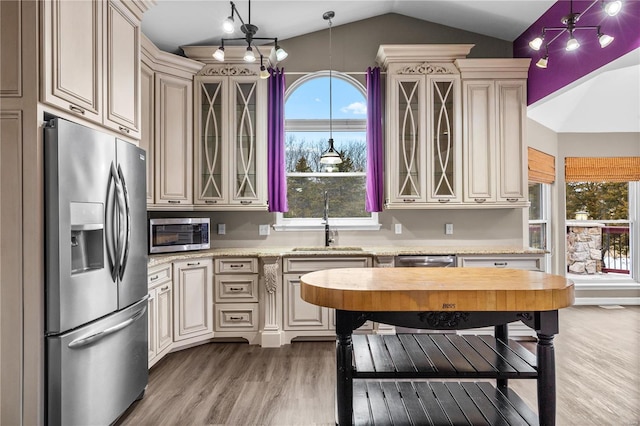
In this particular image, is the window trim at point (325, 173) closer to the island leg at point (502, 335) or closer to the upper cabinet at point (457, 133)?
the upper cabinet at point (457, 133)

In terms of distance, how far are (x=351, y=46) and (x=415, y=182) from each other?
1747 millimetres

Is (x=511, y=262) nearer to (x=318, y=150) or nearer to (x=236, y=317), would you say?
(x=318, y=150)

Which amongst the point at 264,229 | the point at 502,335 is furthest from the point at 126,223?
the point at 502,335

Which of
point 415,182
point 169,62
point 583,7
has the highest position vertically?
point 583,7


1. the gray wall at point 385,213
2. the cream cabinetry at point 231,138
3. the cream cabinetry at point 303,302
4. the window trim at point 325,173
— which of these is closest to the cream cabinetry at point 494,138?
the gray wall at point 385,213

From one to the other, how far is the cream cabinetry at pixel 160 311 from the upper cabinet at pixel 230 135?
94 cm

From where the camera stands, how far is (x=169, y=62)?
3.56 m

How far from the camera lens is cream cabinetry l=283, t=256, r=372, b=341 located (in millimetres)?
3609

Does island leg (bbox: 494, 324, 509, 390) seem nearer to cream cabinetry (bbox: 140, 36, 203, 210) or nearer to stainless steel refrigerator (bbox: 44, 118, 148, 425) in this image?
stainless steel refrigerator (bbox: 44, 118, 148, 425)

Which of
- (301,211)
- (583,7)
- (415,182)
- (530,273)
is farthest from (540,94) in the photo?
(301,211)

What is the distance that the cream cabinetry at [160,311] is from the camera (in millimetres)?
2916

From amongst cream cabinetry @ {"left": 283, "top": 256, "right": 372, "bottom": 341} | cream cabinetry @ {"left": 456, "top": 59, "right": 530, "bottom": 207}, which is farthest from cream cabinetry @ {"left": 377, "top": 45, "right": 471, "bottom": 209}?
cream cabinetry @ {"left": 283, "top": 256, "right": 372, "bottom": 341}

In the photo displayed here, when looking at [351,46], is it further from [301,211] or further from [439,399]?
[439,399]

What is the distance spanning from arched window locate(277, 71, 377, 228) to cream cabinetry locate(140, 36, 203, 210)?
1.11 meters
